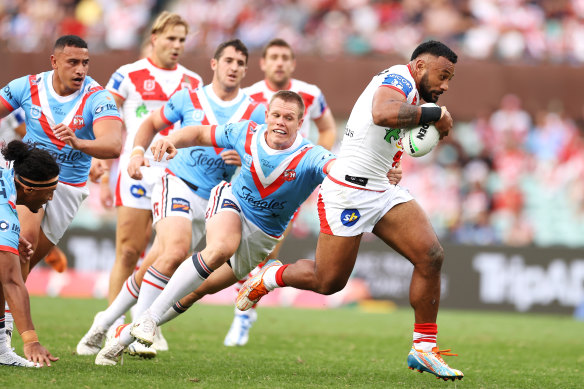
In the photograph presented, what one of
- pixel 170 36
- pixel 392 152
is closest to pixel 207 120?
pixel 170 36

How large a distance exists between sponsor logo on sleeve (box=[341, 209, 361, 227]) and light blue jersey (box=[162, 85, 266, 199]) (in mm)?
1973

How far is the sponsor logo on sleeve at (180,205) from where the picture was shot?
27.0 feet

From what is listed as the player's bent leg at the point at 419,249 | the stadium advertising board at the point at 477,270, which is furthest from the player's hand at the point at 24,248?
the stadium advertising board at the point at 477,270

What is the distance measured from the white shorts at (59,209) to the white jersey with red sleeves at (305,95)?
2.85 m

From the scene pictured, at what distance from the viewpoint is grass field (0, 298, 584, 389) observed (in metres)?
6.64

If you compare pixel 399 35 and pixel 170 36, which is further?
pixel 399 35

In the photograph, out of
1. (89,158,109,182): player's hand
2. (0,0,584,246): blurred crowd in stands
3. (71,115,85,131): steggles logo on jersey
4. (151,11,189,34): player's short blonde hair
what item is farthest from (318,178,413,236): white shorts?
(0,0,584,246): blurred crowd in stands

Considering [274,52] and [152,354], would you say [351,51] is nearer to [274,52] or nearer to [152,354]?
[274,52]

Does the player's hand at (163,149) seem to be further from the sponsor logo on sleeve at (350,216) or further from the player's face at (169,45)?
the player's face at (169,45)

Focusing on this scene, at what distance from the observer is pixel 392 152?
6996 millimetres

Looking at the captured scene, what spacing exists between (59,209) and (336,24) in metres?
14.8

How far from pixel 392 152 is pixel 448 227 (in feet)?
39.1

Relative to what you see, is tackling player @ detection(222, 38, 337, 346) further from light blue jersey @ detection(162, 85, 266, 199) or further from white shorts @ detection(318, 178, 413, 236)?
white shorts @ detection(318, 178, 413, 236)

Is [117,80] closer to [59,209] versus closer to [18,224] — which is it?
[59,209]
